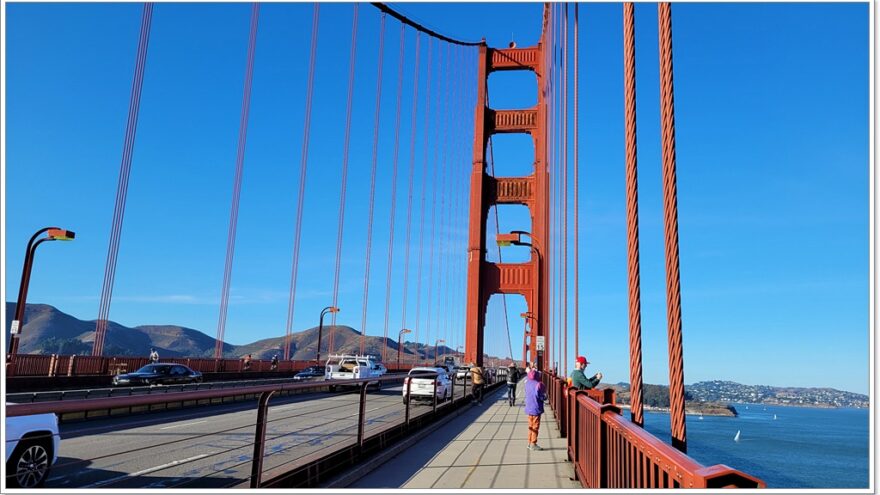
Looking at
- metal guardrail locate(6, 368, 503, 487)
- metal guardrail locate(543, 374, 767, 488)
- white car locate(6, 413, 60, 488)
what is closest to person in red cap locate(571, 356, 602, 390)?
metal guardrail locate(543, 374, 767, 488)

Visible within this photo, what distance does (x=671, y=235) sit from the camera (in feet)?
18.3

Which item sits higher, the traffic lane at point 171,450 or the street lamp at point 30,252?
the street lamp at point 30,252

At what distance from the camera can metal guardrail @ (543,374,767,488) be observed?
238 cm

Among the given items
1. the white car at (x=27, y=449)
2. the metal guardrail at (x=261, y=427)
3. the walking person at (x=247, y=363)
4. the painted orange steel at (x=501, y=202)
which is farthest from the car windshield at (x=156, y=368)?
the painted orange steel at (x=501, y=202)

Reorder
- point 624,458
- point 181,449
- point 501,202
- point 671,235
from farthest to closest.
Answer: point 501,202, point 181,449, point 671,235, point 624,458

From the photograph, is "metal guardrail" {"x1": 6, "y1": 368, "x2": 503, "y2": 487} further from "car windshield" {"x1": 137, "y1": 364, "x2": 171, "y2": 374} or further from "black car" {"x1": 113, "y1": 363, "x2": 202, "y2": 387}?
"car windshield" {"x1": 137, "y1": 364, "x2": 171, "y2": 374}

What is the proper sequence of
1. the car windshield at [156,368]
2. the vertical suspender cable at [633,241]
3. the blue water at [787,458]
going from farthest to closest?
the blue water at [787,458] < the car windshield at [156,368] < the vertical suspender cable at [633,241]

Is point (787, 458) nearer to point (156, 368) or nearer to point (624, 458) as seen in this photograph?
point (156, 368)

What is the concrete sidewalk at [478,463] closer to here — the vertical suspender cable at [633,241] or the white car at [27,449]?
the vertical suspender cable at [633,241]

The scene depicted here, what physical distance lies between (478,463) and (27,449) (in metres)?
5.44

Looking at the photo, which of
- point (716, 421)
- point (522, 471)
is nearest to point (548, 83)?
point (522, 471)

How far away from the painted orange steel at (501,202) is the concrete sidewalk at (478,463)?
26.9 metres

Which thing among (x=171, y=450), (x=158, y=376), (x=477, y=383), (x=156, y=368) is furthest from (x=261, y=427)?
(x=156, y=368)

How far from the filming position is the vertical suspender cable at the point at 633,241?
250 inches
